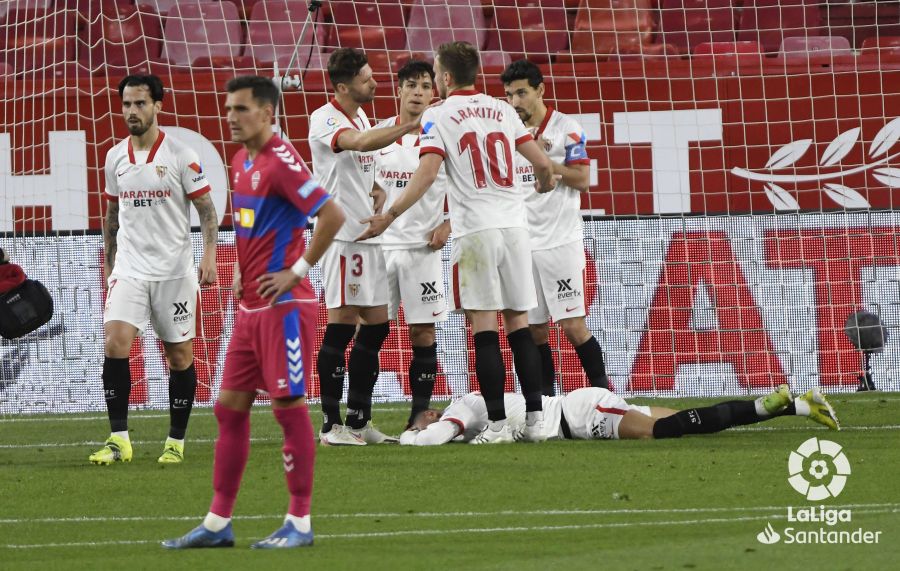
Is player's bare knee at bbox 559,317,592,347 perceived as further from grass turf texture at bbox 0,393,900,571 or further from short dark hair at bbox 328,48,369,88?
short dark hair at bbox 328,48,369,88

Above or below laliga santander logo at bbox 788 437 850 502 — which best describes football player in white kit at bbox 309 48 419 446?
above

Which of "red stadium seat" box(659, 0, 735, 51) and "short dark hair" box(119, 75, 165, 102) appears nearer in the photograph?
"short dark hair" box(119, 75, 165, 102)

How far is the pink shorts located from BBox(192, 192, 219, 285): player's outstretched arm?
2.70 metres

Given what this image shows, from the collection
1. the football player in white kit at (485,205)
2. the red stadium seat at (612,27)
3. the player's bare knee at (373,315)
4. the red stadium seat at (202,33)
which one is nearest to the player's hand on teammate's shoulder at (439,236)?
the player's bare knee at (373,315)

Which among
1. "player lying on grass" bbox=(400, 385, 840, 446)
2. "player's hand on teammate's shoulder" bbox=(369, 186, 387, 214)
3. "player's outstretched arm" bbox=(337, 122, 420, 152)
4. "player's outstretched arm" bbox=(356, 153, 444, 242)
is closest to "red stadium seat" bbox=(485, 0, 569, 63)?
"player's hand on teammate's shoulder" bbox=(369, 186, 387, 214)

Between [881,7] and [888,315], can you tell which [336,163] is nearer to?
[888,315]

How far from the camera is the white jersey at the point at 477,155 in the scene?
28.2ft

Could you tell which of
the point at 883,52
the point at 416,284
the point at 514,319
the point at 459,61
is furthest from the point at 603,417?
the point at 883,52

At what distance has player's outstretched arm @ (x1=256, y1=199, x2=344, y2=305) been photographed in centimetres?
555

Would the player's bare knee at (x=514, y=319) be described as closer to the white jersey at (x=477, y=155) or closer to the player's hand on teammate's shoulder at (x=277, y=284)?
the white jersey at (x=477, y=155)

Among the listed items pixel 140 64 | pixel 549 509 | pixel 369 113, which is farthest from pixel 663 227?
pixel 549 509

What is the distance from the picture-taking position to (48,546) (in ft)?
18.8

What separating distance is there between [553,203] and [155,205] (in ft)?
9.05

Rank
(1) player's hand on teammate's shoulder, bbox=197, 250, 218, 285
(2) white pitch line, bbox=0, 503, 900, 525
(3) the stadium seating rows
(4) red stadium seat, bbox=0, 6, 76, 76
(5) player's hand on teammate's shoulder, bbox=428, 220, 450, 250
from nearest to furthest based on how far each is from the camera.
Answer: (2) white pitch line, bbox=0, 503, 900, 525 < (1) player's hand on teammate's shoulder, bbox=197, 250, 218, 285 < (5) player's hand on teammate's shoulder, bbox=428, 220, 450, 250 < (4) red stadium seat, bbox=0, 6, 76, 76 < (3) the stadium seating rows
